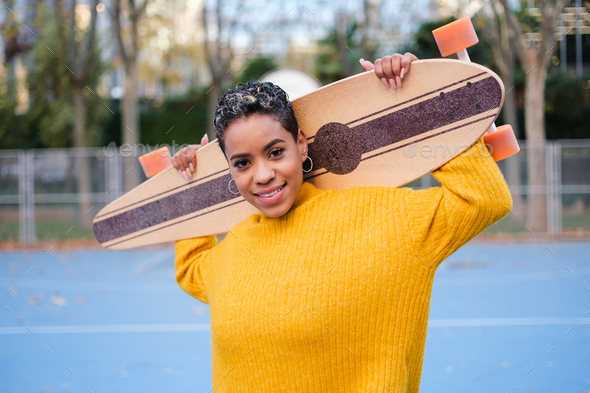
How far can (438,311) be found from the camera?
20.3ft

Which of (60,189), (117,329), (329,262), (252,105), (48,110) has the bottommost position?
(117,329)

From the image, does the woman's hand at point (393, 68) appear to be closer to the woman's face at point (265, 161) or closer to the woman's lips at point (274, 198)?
the woman's face at point (265, 161)

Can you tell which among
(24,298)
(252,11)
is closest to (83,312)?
(24,298)

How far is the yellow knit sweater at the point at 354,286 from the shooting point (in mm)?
1350

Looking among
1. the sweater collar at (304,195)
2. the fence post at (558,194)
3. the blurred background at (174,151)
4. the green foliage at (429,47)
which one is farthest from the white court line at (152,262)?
the green foliage at (429,47)

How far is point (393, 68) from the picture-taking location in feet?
5.05

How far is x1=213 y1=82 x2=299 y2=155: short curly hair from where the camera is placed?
1.43 metres

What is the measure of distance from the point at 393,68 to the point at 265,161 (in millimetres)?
→ 471

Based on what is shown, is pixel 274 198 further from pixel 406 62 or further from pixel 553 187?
pixel 553 187

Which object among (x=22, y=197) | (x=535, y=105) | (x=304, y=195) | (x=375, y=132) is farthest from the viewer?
(x=22, y=197)

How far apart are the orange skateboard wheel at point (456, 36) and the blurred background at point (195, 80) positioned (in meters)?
8.76

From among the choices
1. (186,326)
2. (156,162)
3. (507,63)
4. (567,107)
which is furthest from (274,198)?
(567,107)

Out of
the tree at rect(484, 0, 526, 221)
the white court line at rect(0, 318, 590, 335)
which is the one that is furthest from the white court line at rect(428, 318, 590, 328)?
the tree at rect(484, 0, 526, 221)

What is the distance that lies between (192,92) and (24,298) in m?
16.8
